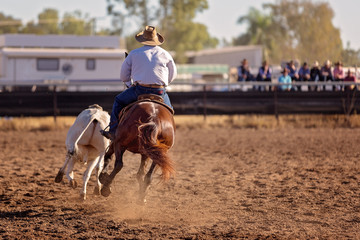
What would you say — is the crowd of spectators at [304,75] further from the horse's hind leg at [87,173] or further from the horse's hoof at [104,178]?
the horse's hoof at [104,178]

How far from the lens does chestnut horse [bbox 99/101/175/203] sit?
6609 millimetres

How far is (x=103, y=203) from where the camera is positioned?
7.44m

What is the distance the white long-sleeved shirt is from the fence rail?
1030cm

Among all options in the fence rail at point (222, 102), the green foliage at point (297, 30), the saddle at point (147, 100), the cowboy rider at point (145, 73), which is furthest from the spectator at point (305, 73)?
the green foliage at point (297, 30)

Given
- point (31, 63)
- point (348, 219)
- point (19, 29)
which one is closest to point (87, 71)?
point (31, 63)

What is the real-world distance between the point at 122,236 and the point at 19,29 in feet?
274

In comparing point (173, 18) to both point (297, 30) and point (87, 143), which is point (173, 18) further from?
point (87, 143)

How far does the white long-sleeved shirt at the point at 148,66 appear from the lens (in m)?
7.43

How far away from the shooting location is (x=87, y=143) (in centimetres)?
796

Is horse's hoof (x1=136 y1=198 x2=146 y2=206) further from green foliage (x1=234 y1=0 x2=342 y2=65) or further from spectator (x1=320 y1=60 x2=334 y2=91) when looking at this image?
green foliage (x1=234 y1=0 x2=342 y2=65)

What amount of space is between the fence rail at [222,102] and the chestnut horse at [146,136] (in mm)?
10901

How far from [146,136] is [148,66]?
3.82ft

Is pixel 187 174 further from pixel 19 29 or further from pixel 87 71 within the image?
pixel 19 29

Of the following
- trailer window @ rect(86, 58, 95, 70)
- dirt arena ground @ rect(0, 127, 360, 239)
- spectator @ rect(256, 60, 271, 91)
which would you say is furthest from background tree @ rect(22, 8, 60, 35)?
dirt arena ground @ rect(0, 127, 360, 239)
